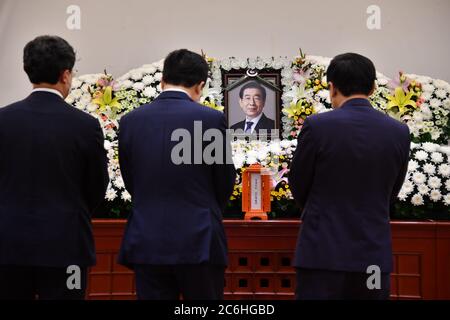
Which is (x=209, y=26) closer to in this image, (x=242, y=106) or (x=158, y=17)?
(x=158, y=17)

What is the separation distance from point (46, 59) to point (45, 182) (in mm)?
471

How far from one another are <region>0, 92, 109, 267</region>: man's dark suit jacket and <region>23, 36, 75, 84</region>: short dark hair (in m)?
0.07

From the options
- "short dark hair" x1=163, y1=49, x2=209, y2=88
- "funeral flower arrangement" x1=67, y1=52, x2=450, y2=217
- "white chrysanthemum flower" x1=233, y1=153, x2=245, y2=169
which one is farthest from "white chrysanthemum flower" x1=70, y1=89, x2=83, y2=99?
"short dark hair" x1=163, y1=49, x2=209, y2=88

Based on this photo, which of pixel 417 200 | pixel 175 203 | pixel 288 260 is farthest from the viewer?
pixel 417 200

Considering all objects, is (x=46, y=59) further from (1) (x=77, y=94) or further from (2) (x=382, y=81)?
(2) (x=382, y=81)

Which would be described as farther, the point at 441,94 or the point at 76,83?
the point at 76,83

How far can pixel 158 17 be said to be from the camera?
204 inches

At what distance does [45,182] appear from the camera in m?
2.17

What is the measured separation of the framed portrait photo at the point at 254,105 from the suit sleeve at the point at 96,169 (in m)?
2.32

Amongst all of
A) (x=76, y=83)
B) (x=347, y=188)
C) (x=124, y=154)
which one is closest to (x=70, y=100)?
(x=76, y=83)

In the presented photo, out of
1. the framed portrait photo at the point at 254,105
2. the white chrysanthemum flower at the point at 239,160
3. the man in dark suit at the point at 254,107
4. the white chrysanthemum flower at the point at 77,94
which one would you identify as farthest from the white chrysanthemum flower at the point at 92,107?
the white chrysanthemum flower at the point at 239,160

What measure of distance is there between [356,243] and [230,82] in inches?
104

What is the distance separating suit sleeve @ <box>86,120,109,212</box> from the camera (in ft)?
7.45

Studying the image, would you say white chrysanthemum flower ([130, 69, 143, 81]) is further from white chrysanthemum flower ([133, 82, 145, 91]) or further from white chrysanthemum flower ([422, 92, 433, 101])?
white chrysanthemum flower ([422, 92, 433, 101])
